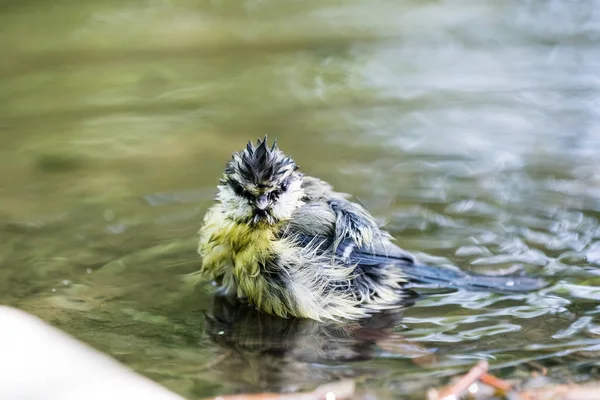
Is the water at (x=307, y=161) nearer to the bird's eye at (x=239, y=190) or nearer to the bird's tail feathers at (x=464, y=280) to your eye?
the bird's tail feathers at (x=464, y=280)

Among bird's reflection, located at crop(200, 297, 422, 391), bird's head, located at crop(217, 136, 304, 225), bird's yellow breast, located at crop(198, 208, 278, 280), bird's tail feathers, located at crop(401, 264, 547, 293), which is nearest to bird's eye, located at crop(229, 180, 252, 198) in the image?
A: bird's head, located at crop(217, 136, 304, 225)

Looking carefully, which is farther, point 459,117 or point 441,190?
point 459,117

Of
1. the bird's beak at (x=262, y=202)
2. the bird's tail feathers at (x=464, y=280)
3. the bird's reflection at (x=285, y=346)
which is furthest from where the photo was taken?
the bird's tail feathers at (x=464, y=280)

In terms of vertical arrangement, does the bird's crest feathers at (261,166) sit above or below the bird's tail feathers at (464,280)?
above

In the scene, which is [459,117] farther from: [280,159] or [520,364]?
[520,364]

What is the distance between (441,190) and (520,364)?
2.16m

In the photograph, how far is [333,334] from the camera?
4.85 m

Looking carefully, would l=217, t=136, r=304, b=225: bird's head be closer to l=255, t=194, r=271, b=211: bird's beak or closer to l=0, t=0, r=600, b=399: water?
l=255, t=194, r=271, b=211: bird's beak

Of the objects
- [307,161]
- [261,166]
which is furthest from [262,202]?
[307,161]

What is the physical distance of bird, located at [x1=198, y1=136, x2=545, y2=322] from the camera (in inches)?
196

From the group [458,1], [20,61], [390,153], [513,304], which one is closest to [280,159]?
[513,304]

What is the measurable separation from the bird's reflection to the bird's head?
534 millimetres

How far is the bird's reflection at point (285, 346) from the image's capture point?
428 centimetres

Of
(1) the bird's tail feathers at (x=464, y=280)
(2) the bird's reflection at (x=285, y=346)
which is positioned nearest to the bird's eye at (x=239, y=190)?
(2) the bird's reflection at (x=285, y=346)
